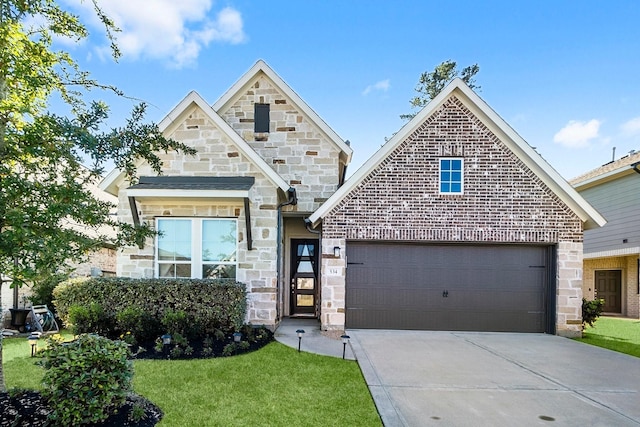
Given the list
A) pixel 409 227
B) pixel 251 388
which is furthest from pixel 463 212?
pixel 251 388

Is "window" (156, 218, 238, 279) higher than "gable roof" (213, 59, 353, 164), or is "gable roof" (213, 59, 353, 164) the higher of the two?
"gable roof" (213, 59, 353, 164)

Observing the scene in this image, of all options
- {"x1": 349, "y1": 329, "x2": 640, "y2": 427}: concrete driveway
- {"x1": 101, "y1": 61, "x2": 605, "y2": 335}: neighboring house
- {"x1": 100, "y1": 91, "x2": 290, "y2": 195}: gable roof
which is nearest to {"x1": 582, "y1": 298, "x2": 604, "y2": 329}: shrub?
{"x1": 101, "y1": 61, "x2": 605, "y2": 335}: neighboring house

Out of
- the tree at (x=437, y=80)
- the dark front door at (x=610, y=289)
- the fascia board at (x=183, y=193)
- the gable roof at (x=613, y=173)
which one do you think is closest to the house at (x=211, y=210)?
the fascia board at (x=183, y=193)

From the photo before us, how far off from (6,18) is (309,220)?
22.0 ft

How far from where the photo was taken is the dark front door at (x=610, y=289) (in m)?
15.8

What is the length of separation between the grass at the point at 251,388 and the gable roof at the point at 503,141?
160 inches

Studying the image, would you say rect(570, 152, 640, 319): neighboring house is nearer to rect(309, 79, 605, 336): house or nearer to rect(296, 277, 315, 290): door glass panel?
rect(309, 79, 605, 336): house

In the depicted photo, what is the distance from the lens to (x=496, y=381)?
5.64 metres

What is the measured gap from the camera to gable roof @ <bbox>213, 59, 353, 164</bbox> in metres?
10.6

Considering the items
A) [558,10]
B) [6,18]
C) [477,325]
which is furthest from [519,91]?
[6,18]

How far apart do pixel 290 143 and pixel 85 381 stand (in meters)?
8.14

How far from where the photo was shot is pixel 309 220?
9555 millimetres

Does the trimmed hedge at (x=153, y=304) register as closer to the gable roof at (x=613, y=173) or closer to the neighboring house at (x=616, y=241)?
the neighboring house at (x=616, y=241)

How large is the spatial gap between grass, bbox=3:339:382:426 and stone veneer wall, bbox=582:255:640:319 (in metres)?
14.3
